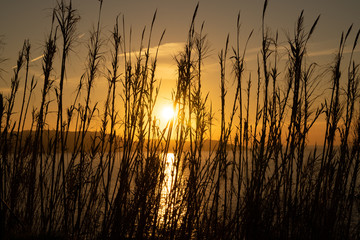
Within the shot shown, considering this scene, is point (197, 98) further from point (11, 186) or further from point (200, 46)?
point (11, 186)

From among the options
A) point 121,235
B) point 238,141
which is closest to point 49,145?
point 121,235

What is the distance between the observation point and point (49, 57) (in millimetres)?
2018

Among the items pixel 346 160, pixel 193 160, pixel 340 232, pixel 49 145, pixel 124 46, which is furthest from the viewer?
pixel 340 232

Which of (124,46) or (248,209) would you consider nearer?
(248,209)

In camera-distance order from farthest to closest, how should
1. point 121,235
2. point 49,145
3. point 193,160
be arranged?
point 49,145 → point 193,160 → point 121,235

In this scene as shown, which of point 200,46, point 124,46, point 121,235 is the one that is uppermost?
point 200,46

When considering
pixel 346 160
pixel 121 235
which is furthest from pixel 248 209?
pixel 346 160

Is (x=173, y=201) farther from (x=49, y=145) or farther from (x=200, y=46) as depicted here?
(x=200, y=46)

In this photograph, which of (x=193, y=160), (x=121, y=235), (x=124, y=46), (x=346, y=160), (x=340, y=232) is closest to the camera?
(x=121, y=235)

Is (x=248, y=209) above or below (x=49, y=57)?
below

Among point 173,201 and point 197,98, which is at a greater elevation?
point 197,98

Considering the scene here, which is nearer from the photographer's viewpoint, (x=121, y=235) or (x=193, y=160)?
(x=121, y=235)

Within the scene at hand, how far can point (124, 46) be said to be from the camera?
2219mm

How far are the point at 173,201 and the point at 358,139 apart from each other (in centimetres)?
204
